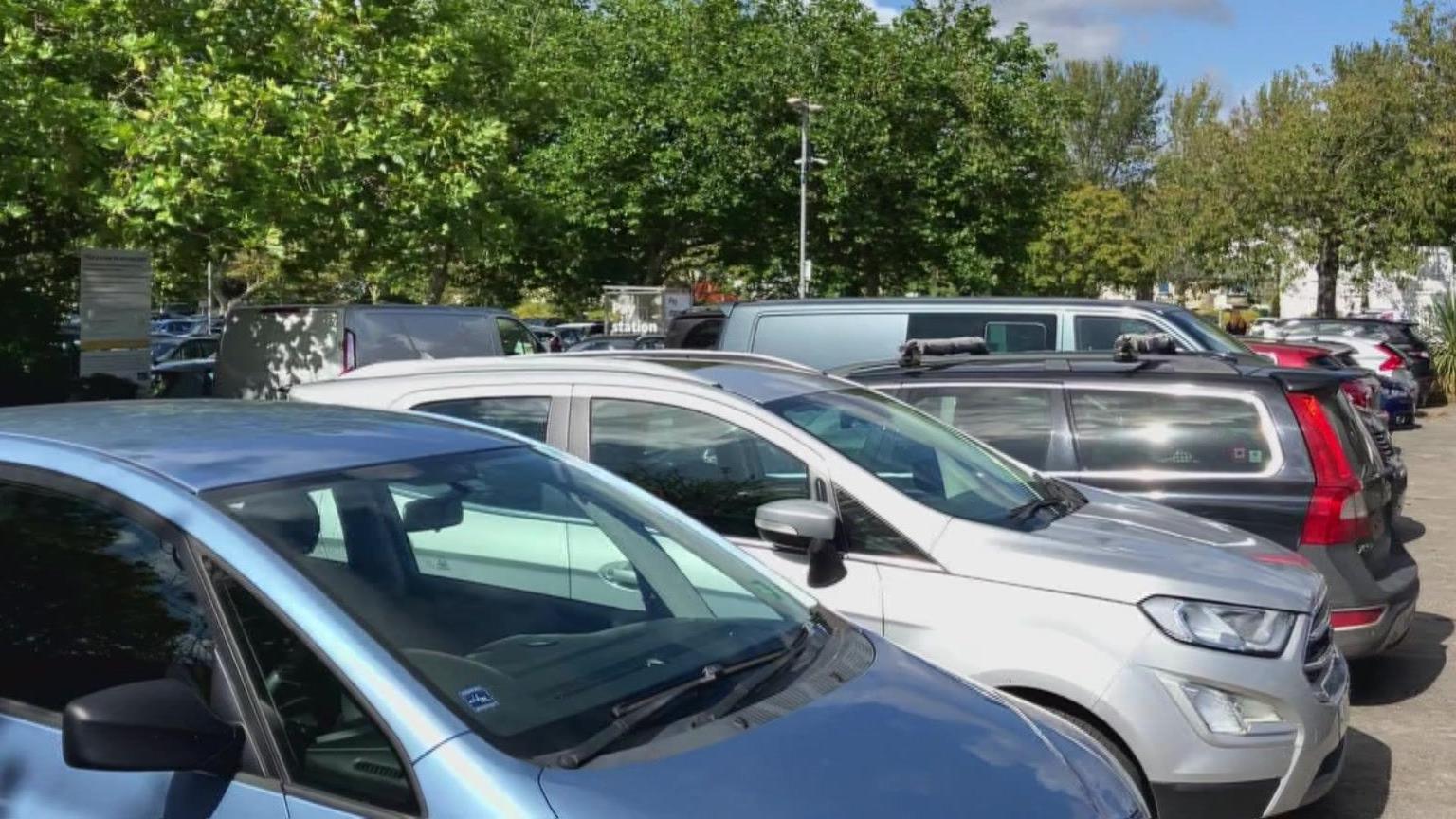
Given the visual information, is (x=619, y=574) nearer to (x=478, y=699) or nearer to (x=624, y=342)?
(x=478, y=699)

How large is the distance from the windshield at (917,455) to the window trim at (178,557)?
2632mm

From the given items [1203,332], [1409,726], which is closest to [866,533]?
[1409,726]

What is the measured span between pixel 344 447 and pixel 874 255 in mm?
33082

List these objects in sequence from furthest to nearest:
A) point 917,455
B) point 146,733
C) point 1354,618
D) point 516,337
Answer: point 516,337 → point 1354,618 → point 917,455 → point 146,733

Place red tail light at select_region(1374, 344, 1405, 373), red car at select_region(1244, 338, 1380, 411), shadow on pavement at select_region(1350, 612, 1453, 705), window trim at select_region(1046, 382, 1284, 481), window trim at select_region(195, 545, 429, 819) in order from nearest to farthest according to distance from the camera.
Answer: window trim at select_region(195, 545, 429, 819) → window trim at select_region(1046, 382, 1284, 481) → shadow on pavement at select_region(1350, 612, 1453, 705) → red car at select_region(1244, 338, 1380, 411) → red tail light at select_region(1374, 344, 1405, 373)

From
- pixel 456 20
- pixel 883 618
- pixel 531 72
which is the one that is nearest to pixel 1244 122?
pixel 531 72

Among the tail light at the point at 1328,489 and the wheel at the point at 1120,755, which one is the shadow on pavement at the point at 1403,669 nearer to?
the tail light at the point at 1328,489

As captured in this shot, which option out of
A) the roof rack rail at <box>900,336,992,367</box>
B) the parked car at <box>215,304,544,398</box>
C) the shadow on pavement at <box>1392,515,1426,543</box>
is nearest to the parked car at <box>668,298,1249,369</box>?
the shadow on pavement at <box>1392,515,1426,543</box>

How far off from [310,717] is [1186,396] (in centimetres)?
507

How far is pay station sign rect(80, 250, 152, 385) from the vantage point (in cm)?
1446

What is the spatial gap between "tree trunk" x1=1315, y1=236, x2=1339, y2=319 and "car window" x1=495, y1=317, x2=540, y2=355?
2602 cm

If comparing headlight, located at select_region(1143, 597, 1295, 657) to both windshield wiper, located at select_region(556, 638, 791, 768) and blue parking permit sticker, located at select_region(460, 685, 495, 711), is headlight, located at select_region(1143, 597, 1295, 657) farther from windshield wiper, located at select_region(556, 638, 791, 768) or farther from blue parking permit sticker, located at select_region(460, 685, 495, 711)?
blue parking permit sticker, located at select_region(460, 685, 495, 711)

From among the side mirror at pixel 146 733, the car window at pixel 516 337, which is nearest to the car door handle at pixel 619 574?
the side mirror at pixel 146 733

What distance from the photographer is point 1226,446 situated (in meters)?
6.50
